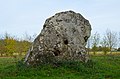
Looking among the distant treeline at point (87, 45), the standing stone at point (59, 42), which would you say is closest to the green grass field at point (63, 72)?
the standing stone at point (59, 42)

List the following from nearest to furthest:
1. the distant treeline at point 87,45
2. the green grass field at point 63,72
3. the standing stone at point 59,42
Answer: the green grass field at point 63,72
the standing stone at point 59,42
the distant treeline at point 87,45

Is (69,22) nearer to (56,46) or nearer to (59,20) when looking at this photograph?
(59,20)

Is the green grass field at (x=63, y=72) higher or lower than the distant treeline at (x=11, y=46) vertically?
lower

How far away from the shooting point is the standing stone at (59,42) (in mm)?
22200

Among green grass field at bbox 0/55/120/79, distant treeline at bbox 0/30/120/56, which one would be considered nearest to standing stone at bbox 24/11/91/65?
green grass field at bbox 0/55/120/79

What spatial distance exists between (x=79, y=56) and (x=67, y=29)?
2428 millimetres

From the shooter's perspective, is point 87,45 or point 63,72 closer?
point 63,72

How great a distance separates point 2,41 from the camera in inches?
2781

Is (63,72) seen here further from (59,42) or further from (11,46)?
(11,46)

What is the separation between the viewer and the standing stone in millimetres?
22200

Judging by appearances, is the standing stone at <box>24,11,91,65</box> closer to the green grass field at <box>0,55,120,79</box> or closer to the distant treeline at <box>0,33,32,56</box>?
the green grass field at <box>0,55,120,79</box>

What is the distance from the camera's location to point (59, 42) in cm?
2272

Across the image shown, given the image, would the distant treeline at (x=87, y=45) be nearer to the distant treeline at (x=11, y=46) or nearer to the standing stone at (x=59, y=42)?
the distant treeline at (x=11, y=46)

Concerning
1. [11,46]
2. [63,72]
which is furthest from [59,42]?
[11,46]
